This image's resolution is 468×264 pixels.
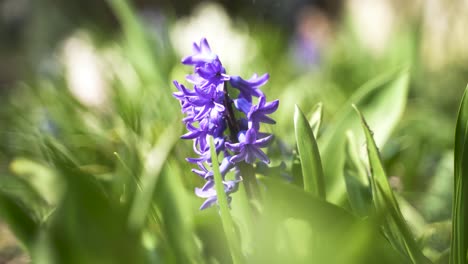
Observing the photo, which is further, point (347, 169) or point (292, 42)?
point (292, 42)

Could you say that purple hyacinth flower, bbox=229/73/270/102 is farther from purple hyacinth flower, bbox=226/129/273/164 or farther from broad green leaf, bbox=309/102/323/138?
broad green leaf, bbox=309/102/323/138

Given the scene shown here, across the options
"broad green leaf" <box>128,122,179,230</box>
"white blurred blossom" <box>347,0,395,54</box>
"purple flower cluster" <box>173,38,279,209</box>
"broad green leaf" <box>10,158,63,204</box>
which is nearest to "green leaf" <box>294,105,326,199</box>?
"purple flower cluster" <box>173,38,279,209</box>

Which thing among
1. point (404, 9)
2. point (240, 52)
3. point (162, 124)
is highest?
point (404, 9)

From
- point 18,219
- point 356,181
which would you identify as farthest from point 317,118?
point 18,219

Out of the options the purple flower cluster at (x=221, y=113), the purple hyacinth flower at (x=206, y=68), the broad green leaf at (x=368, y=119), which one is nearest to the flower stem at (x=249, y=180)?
the purple flower cluster at (x=221, y=113)

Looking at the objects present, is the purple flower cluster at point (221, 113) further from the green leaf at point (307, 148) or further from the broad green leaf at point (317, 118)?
the broad green leaf at point (317, 118)

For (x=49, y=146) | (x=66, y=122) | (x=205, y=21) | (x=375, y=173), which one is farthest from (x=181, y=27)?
(x=375, y=173)

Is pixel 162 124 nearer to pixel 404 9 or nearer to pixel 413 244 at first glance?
pixel 413 244
